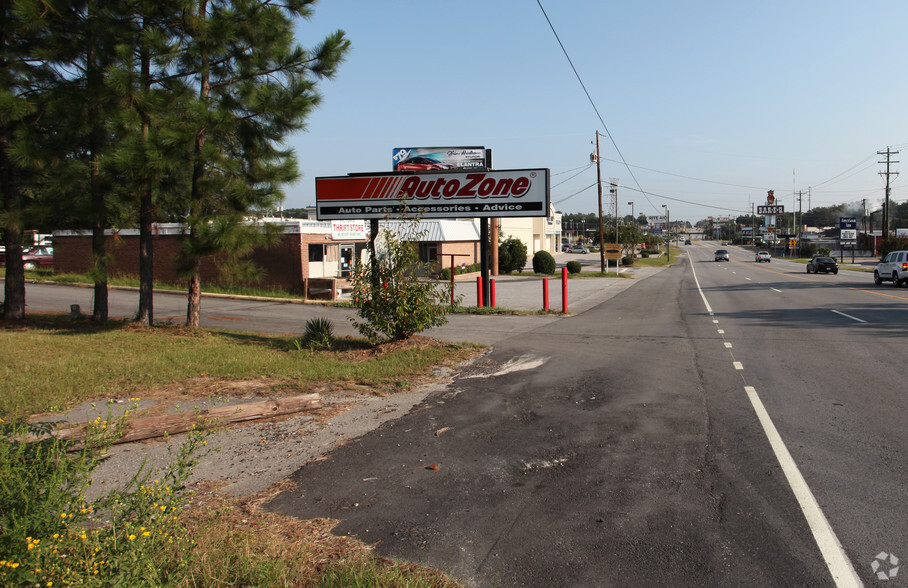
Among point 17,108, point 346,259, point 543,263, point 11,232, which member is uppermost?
point 17,108

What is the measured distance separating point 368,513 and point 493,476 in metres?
1.26

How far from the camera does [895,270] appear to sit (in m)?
31.5

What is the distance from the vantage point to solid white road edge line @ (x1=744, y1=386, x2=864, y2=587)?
3944 mm

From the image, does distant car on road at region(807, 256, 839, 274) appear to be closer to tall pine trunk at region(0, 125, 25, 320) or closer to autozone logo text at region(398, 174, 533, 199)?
autozone logo text at region(398, 174, 533, 199)

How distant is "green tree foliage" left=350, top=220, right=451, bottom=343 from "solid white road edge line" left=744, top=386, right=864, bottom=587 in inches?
251

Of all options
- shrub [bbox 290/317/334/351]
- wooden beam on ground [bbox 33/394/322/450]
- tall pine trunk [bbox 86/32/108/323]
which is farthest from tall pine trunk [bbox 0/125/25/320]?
wooden beam on ground [bbox 33/394/322/450]

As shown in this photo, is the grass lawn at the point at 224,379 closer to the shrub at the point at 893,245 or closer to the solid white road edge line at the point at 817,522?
the solid white road edge line at the point at 817,522

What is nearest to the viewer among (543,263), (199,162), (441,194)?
(199,162)

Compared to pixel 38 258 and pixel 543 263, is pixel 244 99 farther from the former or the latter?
pixel 543 263

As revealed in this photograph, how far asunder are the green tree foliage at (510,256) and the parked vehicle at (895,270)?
2390cm

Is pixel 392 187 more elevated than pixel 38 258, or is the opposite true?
pixel 392 187

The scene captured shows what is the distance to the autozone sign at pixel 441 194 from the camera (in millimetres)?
19281

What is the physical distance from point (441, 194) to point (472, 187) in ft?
3.15

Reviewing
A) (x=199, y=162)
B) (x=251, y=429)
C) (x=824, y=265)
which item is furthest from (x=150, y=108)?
(x=824, y=265)
